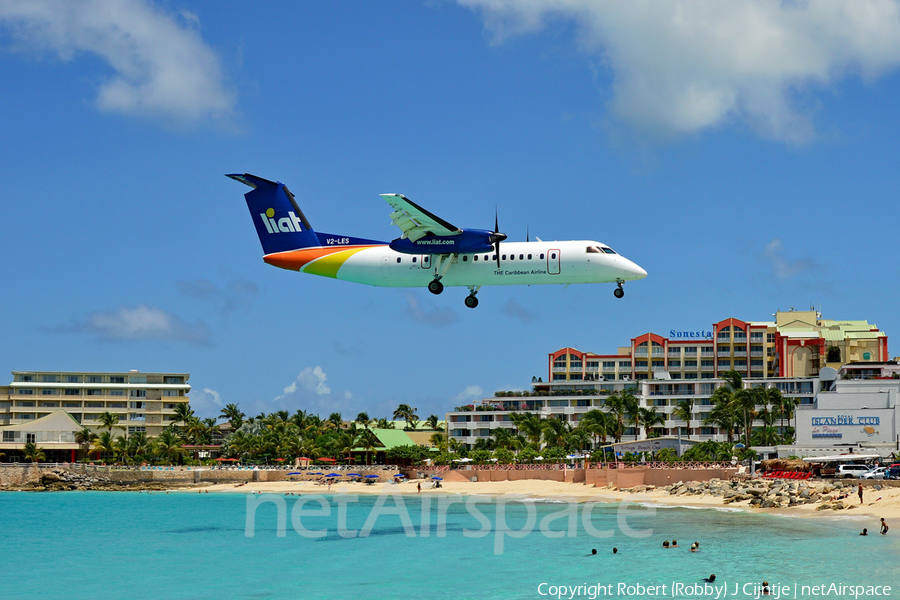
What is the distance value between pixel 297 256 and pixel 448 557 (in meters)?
18.3

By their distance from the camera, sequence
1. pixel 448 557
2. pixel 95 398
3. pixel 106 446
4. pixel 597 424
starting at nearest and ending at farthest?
pixel 448 557 → pixel 597 424 → pixel 106 446 → pixel 95 398

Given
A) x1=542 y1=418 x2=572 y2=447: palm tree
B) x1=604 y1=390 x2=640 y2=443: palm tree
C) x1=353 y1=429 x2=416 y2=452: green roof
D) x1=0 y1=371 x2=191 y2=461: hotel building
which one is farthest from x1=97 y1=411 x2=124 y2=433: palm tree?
x1=604 y1=390 x2=640 y2=443: palm tree

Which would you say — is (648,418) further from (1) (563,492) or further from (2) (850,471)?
(2) (850,471)

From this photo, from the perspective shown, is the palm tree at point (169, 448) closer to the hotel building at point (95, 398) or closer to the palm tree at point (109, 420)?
the palm tree at point (109, 420)

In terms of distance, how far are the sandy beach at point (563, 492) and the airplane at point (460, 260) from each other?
25.8m

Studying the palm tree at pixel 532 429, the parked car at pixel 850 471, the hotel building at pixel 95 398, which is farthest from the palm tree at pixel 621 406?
the hotel building at pixel 95 398

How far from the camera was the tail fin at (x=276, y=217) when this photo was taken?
131 feet

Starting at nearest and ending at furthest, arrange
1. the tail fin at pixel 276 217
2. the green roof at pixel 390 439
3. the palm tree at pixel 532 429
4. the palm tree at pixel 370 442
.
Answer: the tail fin at pixel 276 217
the palm tree at pixel 532 429
the palm tree at pixel 370 442
the green roof at pixel 390 439

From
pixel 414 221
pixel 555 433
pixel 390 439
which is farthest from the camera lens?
pixel 390 439

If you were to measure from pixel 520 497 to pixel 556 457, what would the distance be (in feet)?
51.6

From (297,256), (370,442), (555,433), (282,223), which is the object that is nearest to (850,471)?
(555,433)

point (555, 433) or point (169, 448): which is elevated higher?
point (555, 433)

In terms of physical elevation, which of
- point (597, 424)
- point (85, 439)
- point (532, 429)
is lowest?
point (85, 439)

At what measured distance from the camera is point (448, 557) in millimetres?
47562
